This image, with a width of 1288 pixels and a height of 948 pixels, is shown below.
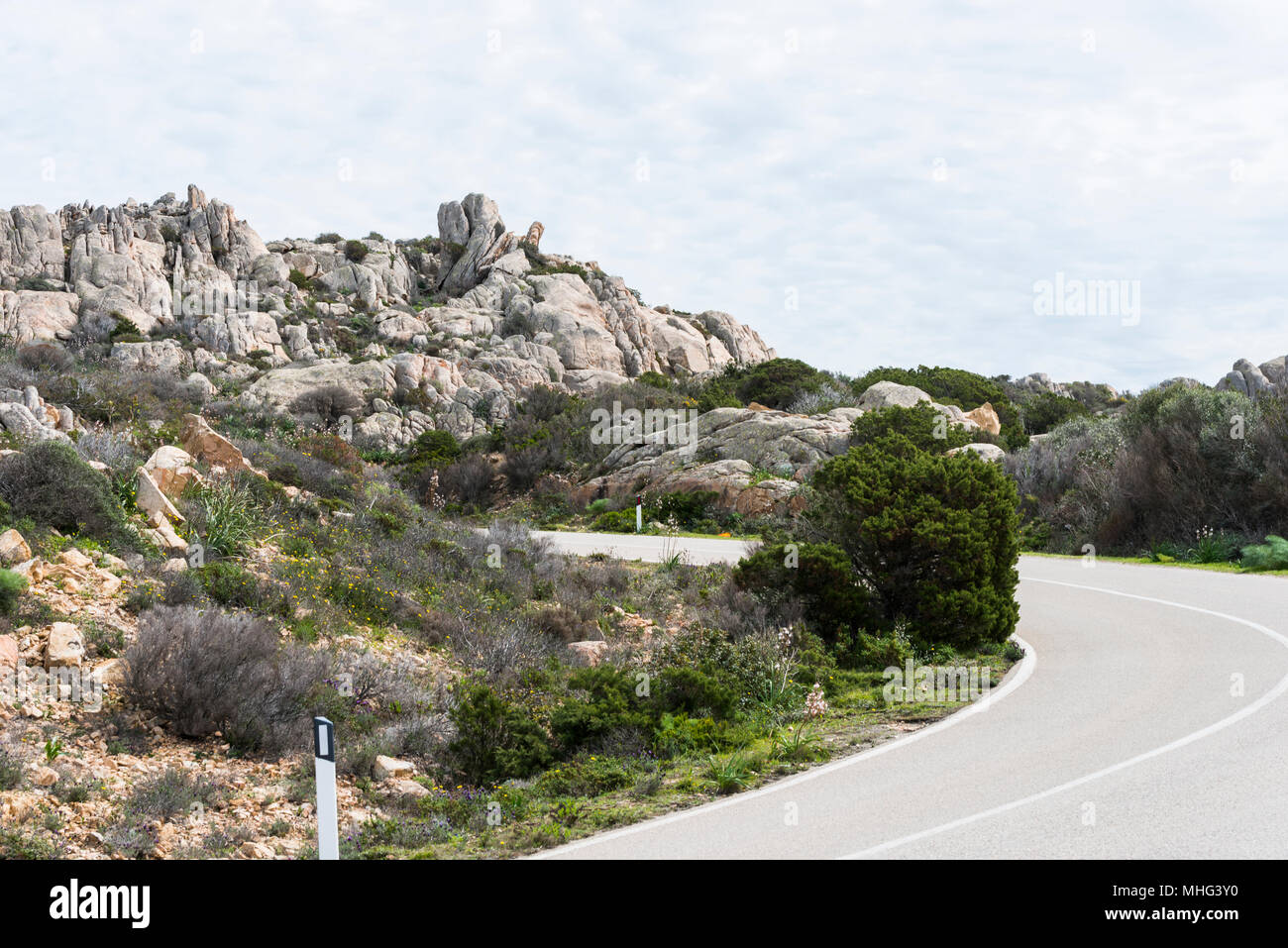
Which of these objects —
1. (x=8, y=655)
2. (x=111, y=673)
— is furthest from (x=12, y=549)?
(x=111, y=673)

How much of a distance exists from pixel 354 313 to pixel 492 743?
59.1 metres

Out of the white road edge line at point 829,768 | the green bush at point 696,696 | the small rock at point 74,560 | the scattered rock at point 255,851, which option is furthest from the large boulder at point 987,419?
the scattered rock at point 255,851

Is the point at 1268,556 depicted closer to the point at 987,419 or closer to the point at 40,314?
the point at 987,419

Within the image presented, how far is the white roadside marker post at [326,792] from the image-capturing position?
19.3ft

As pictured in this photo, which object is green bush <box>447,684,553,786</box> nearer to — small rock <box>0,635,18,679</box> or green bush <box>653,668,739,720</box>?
green bush <box>653,668,739,720</box>

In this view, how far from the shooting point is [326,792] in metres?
5.91

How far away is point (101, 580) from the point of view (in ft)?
35.8

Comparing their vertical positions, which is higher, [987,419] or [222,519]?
[987,419]

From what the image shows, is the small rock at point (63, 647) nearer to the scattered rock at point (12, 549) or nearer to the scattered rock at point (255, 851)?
the scattered rock at point (12, 549)

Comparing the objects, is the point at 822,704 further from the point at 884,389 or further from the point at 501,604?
the point at 884,389
